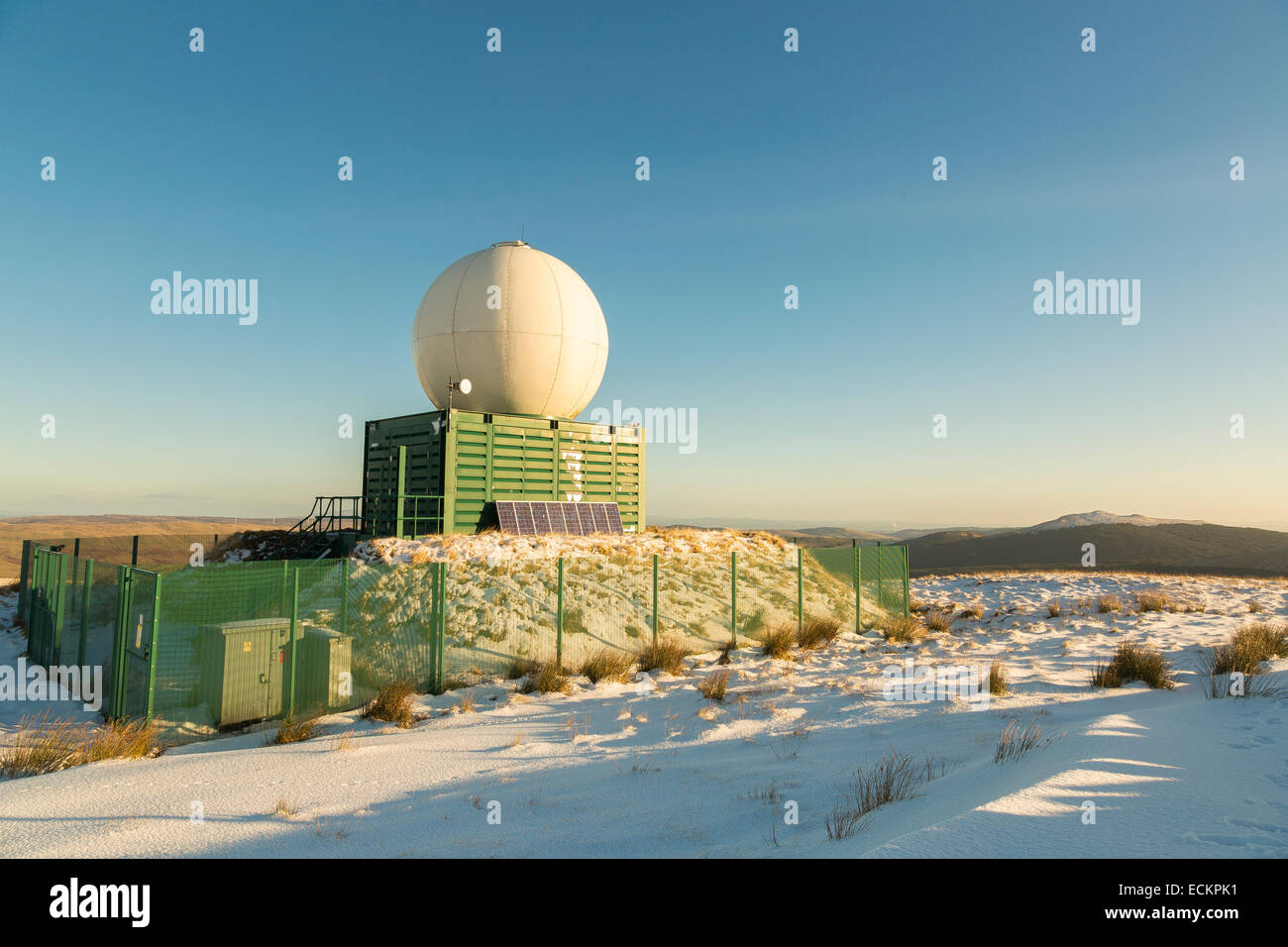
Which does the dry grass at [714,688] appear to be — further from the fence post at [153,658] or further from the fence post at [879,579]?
the fence post at [879,579]

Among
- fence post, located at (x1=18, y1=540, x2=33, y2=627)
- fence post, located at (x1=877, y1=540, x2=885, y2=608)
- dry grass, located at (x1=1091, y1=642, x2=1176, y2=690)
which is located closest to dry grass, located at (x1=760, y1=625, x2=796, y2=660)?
dry grass, located at (x1=1091, y1=642, x2=1176, y2=690)

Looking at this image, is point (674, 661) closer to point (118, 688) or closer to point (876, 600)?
point (118, 688)

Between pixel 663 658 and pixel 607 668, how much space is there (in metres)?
1.17

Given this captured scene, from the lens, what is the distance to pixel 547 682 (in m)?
9.90

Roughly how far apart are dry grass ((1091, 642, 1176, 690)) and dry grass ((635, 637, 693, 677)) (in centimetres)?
586

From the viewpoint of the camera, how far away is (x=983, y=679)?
937 cm

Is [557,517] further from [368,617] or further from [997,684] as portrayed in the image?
[997,684]

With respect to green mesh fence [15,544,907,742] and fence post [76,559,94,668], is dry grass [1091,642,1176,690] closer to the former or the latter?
green mesh fence [15,544,907,742]

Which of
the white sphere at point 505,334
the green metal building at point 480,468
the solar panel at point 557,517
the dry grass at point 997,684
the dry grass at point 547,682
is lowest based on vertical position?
the dry grass at point 547,682

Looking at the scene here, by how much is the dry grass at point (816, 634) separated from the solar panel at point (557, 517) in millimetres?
7736

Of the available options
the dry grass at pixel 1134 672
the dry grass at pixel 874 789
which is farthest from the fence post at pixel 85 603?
the dry grass at pixel 1134 672

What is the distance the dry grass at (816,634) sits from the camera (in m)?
13.8
